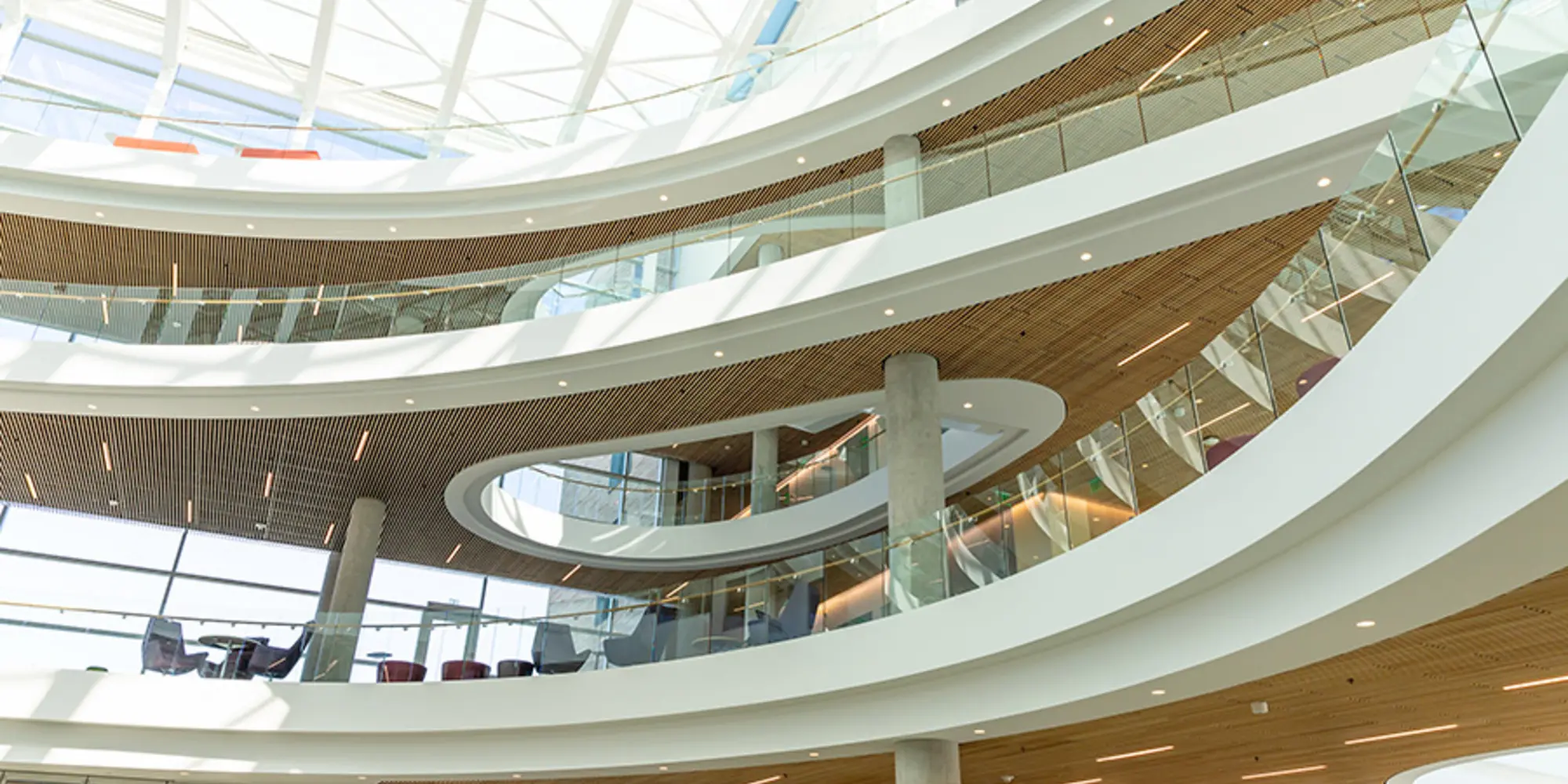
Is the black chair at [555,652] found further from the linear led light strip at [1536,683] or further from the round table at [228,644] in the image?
the linear led light strip at [1536,683]

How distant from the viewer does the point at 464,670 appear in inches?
428

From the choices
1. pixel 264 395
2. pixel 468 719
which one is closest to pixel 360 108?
pixel 264 395

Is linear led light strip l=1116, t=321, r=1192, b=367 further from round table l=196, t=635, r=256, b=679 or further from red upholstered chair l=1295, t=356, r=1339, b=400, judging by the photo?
round table l=196, t=635, r=256, b=679

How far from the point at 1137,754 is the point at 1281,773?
1994mm

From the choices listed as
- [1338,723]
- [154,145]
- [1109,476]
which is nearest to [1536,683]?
[1338,723]

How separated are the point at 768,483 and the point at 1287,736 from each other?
8.27m

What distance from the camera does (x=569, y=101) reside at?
1919 cm

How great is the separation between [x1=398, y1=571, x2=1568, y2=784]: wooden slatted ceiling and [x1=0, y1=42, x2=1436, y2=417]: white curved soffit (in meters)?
3.31

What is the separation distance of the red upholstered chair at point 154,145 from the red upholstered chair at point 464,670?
7.04 m

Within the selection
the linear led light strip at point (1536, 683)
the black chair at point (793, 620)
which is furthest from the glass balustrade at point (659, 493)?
the linear led light strip at point (1536, 683)

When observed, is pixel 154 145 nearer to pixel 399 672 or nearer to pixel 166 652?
pixel 166 652

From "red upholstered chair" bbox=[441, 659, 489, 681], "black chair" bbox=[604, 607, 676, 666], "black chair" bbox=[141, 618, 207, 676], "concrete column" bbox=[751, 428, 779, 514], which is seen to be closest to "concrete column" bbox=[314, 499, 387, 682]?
"red upholstered chair" bbox=[441, 659, 489, 681]

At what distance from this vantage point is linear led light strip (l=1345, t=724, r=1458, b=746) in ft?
27.3

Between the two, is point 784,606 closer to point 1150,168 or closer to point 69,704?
point 1150,168
